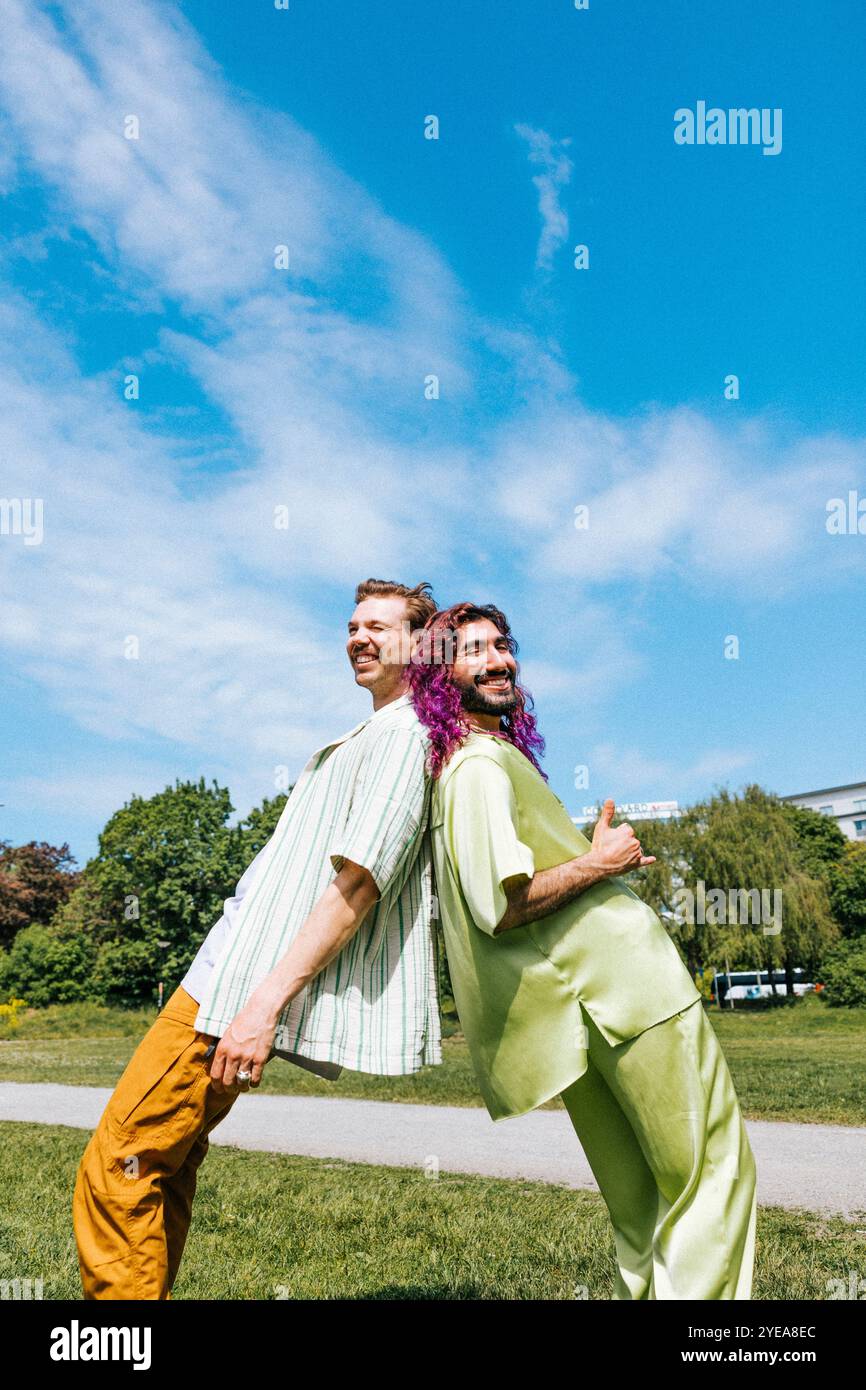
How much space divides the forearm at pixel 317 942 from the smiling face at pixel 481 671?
64cm

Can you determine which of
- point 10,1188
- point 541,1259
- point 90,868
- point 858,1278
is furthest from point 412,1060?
point 90,868

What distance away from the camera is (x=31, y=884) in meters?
51.7

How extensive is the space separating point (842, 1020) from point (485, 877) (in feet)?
94.8

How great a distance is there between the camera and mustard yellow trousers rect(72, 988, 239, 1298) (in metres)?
2.71

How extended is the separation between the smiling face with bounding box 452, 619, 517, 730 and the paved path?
4.15m

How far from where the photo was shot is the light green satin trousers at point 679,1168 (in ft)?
8.80

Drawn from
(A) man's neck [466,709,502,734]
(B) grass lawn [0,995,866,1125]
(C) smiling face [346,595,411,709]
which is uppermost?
(C) smiling face [346,595,411,709]

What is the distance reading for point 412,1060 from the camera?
287 cm

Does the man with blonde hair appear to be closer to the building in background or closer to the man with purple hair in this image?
the man with purple hair

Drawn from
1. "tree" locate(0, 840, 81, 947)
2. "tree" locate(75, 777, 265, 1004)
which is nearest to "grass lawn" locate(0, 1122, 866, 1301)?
"tree" locate(75, 777, 265, 1004)

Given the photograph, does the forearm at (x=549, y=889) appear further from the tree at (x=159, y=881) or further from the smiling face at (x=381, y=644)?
the tree at (x=159, y=881)

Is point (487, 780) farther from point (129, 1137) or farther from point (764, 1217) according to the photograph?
point (764, 1217)

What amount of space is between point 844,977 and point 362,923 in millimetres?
35494
